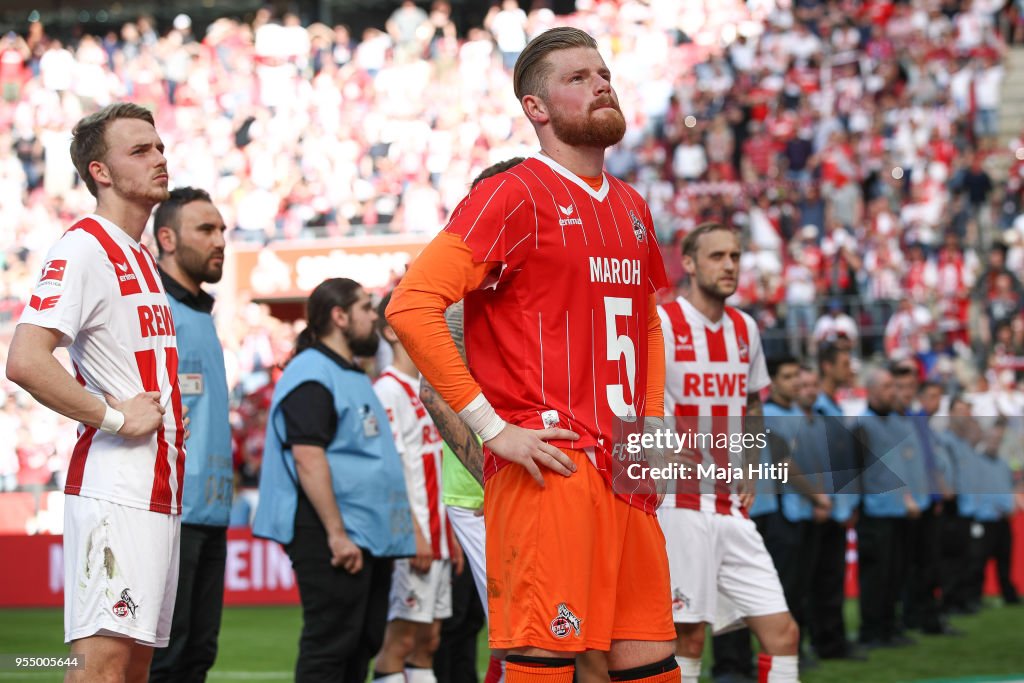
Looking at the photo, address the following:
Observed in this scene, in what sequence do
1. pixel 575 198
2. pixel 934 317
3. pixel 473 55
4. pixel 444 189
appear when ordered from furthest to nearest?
pixel 473 55 < pixel 444 189 < pixel 934 317 < pixel 575 198

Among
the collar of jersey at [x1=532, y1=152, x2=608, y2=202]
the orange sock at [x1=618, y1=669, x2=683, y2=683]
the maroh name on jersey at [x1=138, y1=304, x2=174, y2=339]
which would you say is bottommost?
the orange sock at [x1=618, y1=669, x2=683, y2=683]

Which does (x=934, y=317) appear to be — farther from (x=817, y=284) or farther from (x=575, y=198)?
(x=575, y=198)

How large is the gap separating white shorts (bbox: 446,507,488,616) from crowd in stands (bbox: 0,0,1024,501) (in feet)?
35.7

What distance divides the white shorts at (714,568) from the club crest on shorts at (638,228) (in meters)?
2.41

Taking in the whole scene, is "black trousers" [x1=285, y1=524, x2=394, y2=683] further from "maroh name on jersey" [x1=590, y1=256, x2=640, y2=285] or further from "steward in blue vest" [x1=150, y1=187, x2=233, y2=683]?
"maroh name on jersey" [x1=590, y1=256, x2=640, y2=285]

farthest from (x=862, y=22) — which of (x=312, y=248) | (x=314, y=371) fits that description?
(x=314, y=371)

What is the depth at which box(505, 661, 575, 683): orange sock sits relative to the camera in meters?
3.81

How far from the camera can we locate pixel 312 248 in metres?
21.2

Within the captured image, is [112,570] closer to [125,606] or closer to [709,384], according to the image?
[125,606]

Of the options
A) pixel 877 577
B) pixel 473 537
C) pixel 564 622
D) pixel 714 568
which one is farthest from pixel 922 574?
pixel 564 622

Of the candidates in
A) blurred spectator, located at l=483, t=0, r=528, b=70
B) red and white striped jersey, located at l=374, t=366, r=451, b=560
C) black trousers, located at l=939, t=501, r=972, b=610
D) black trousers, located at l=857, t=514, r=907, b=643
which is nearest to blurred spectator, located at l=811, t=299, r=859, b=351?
black trousers, located at l=939, t=501, r=972, b=610

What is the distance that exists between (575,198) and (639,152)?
2037 cm

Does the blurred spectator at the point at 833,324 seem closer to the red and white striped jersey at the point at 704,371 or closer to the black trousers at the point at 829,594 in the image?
the black trousers at the point at 829,594

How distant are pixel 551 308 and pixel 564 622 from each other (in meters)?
0.93
